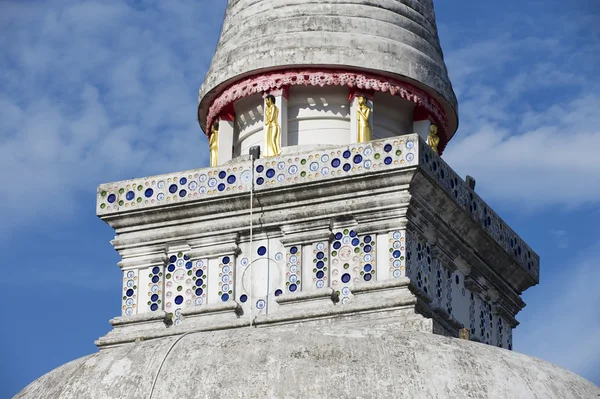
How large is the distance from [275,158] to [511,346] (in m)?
4.95

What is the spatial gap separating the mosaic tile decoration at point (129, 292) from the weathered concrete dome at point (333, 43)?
308cm

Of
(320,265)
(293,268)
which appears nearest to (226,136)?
(293,268)

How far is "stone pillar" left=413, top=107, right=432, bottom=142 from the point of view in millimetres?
22859

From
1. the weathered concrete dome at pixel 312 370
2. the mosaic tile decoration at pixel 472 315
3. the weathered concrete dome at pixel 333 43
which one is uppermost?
the weathered concrete dome at pixel 333 43

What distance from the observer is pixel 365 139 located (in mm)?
21797

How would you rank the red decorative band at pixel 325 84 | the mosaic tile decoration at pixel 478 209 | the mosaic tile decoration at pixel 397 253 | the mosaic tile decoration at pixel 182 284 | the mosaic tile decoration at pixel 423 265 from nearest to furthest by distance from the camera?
the mosaic tile decoration at pixel 397 253, the mosaic tile decoration at pixel 423 265, the mosaic tile decoration at pixel 478 209, the mosaic tile decoration at pixel 182 284, the red decorative band at pixel 325 84

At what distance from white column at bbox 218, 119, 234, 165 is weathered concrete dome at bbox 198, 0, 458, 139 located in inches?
18.0

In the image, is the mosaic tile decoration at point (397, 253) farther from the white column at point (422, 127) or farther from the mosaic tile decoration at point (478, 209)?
the white column at point (422, 127)

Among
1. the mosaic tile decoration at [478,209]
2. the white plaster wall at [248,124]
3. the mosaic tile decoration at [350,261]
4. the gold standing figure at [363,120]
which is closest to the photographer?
the mosaic tile decoration at [350,261]

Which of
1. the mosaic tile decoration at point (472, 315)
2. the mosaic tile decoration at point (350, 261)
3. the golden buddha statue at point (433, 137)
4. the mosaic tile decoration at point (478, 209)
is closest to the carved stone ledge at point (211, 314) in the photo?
the mosaic tile decoration at point (350, 261)

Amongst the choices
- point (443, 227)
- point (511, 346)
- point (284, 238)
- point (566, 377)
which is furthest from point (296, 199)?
point (566, 377)

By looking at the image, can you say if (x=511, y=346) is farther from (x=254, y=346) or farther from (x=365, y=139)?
(x=254, y=346)

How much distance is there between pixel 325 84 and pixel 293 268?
2901 millimetres

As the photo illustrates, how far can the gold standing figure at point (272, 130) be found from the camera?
71.9ft
